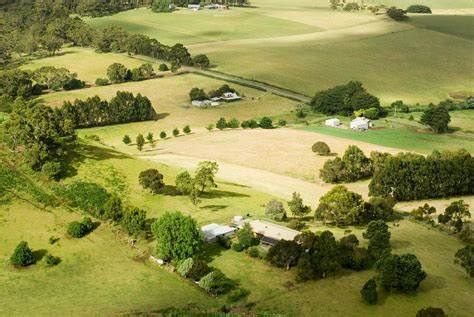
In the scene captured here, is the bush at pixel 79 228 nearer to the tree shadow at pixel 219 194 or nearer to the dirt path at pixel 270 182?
the tree shadow at pixel 219 194

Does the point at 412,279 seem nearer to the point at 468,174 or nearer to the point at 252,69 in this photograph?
the point at 468,174

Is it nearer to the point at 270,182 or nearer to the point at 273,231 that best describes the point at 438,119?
the point at 270,182

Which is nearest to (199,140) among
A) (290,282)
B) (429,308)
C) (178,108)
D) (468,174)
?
(178,108)

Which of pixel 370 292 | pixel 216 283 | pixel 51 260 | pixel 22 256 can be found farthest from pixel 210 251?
pixel 22 256

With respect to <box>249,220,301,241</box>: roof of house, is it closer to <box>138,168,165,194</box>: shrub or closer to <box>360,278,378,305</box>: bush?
<box>360,278,378,305</box>: bush

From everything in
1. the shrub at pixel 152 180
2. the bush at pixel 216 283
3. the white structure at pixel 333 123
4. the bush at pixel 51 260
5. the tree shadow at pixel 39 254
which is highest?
the shrub at pixel 152 180

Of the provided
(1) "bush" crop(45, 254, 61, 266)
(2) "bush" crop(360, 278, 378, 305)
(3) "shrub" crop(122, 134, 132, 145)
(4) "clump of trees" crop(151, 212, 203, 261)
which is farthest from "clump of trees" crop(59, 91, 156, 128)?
(2) "bush" crop(360, 278, 378, 305)

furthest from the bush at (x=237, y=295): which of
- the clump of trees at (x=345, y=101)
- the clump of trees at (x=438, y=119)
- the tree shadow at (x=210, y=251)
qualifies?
the clump of trees at (x=345, y=101)
